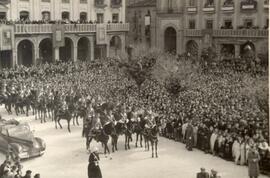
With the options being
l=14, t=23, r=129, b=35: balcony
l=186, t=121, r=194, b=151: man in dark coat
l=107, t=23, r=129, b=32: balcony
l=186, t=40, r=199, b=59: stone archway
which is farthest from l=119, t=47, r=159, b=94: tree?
l=107, t=23, r=129, b=32: balcony

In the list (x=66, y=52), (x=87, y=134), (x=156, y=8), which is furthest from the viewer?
A: (x=156, y=8)

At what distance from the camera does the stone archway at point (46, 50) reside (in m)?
41.0

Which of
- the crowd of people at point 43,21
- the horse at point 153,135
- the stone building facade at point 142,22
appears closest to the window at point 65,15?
the crowd of people at point 43,21

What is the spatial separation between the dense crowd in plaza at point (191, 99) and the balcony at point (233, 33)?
7.91m

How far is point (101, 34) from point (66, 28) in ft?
14.9

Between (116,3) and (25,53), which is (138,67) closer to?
(25,53)

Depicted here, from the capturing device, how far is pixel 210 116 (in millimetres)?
19016

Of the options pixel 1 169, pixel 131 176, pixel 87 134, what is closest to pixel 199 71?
pixel 87 134

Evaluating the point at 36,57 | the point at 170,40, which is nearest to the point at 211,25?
the point at 170,40

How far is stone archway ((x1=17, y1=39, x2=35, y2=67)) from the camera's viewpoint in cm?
3855

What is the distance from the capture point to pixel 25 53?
39.4 m

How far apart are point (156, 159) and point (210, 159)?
2.03 metres

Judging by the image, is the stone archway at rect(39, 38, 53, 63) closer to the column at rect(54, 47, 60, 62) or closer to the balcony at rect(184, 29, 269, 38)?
the column at rect(54, 47, 60, 62)

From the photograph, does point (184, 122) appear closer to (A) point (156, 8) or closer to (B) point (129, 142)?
(B) point (129, 142)
